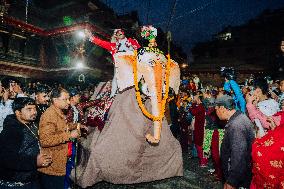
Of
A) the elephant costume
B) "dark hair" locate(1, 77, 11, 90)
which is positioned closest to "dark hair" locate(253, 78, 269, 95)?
the elephant costume

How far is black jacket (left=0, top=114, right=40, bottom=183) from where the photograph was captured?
116 inches

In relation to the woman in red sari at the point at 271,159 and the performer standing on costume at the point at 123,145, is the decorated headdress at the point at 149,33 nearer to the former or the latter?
the performer standing on costume at the point at 123,145

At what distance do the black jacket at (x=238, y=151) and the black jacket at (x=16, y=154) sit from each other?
2256 mm

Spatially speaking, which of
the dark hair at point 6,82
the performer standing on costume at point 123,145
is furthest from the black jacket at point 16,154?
the dark hair at point 6,82

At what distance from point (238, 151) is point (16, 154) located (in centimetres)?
247

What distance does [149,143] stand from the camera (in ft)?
16.2

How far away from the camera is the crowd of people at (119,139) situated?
2996 mm

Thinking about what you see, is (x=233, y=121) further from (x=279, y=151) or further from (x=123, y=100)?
(x=123, y=100)

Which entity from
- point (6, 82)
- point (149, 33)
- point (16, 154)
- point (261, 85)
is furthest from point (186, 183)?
point (6, 82)

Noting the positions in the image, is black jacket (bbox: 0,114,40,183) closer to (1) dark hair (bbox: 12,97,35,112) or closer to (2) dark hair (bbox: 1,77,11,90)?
(1) dark hair (bbox: 12,97,35,112)

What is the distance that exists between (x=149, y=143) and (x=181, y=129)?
4.56 metres

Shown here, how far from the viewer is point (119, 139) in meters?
4.76

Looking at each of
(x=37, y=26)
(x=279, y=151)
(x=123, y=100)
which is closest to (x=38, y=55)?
(x=37, y=26)

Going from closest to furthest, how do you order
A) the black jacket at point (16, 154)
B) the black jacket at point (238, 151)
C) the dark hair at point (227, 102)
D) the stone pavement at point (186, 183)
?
the black jacket at point (16, 154)
the black jacket at point (238, 151)
the dark hair at point (227, 102)
the stone pavement at point (186, 183)
